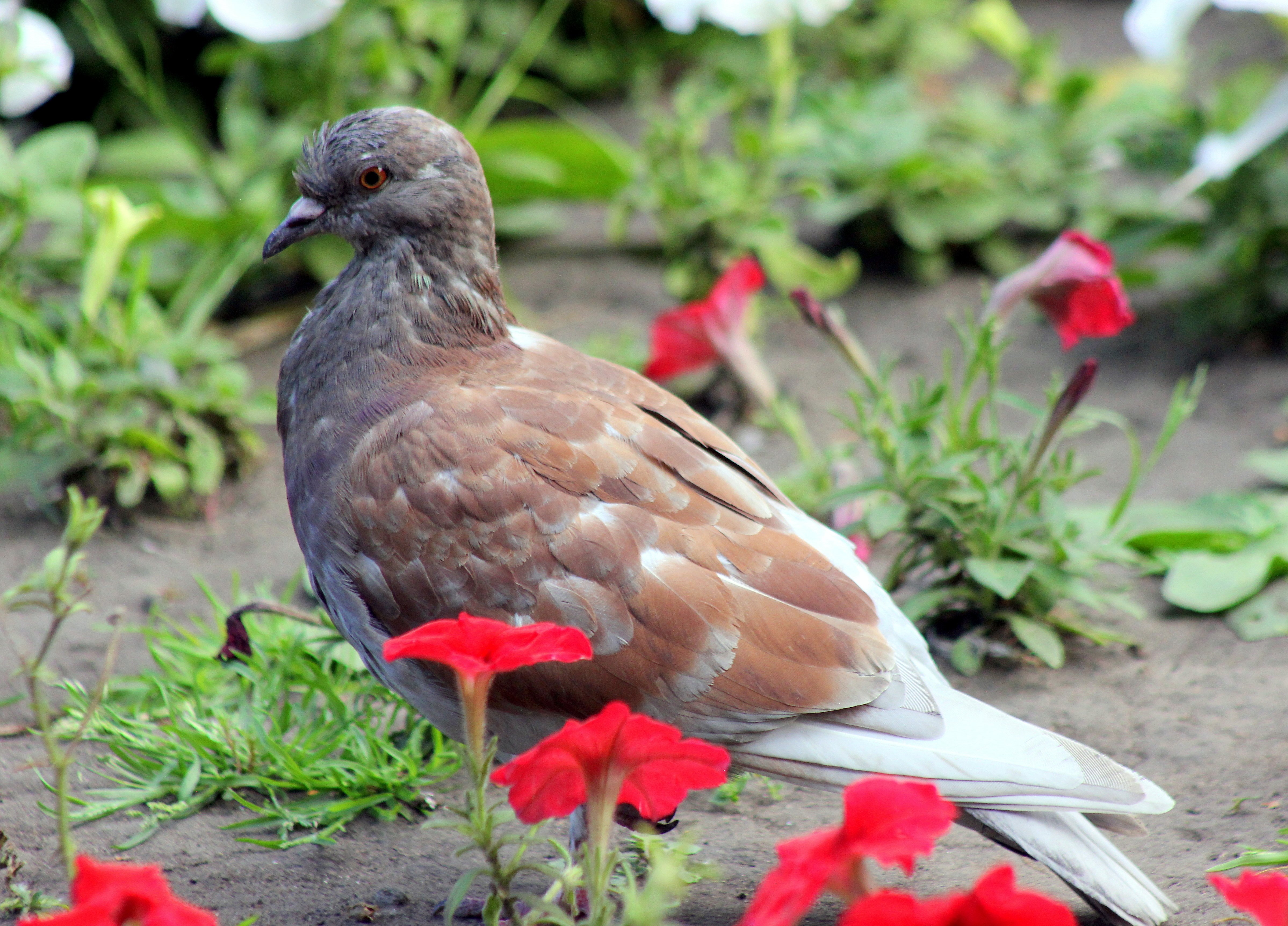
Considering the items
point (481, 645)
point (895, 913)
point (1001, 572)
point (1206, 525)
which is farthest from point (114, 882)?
point (1206, 525)

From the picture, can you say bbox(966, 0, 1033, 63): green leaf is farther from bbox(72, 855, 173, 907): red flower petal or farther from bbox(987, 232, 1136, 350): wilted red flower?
bbox(72, 855, 173, 907): red flower petal

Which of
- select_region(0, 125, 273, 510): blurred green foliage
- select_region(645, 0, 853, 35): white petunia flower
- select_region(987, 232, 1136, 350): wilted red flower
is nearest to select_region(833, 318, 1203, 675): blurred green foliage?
select_region(987, 232, 1136, 350): wilted red flower

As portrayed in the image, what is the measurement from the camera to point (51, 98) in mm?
5633

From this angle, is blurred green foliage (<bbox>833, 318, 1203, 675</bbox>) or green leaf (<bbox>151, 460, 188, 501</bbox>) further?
green leaf (<bbox>151, 460, 188, 501</bbox>)

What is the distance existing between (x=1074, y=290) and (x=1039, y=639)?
0.78 meters

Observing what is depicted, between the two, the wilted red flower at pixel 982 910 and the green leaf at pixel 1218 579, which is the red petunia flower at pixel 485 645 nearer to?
the wilted red flower at pixel 982 910

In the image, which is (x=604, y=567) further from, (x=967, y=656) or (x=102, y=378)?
(x=102, y=378)

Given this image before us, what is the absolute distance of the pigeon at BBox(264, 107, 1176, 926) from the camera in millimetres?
2018

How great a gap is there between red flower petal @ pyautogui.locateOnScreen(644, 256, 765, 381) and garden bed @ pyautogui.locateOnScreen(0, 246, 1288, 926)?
630mm

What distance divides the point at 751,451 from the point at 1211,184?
186cm

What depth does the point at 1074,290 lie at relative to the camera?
2.73m

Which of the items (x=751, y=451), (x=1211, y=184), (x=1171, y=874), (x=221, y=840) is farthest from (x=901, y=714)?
(x=1211, y=184)

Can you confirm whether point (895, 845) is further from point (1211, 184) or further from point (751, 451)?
point (1211, 184)

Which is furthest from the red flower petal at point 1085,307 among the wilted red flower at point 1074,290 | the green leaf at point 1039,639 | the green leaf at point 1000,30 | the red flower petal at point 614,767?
the green leaf at point 1000,30
